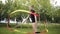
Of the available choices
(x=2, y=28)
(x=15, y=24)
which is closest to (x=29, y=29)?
(x=15, y=24)

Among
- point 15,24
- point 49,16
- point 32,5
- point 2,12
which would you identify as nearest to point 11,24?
point 15,24

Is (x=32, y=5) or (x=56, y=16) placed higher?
(x=32, y=5)

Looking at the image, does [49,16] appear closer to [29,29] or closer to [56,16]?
[56,16]

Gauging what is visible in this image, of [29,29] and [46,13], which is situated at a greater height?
[46,13]

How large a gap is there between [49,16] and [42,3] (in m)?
0.21

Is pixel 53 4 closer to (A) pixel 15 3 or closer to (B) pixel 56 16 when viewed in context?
(B) pixel 56 16

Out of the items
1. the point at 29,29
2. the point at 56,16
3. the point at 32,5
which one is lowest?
the point at 29,29

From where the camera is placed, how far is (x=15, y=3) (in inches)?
99.5

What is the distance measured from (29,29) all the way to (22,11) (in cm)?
28

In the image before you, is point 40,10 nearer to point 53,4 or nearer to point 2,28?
point 53,4

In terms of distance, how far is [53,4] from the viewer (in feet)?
8.18

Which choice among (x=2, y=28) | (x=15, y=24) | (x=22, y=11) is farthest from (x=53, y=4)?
(x=2, y=28)

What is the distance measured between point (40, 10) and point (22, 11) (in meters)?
0.26

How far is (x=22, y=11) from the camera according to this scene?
98.8 inches
